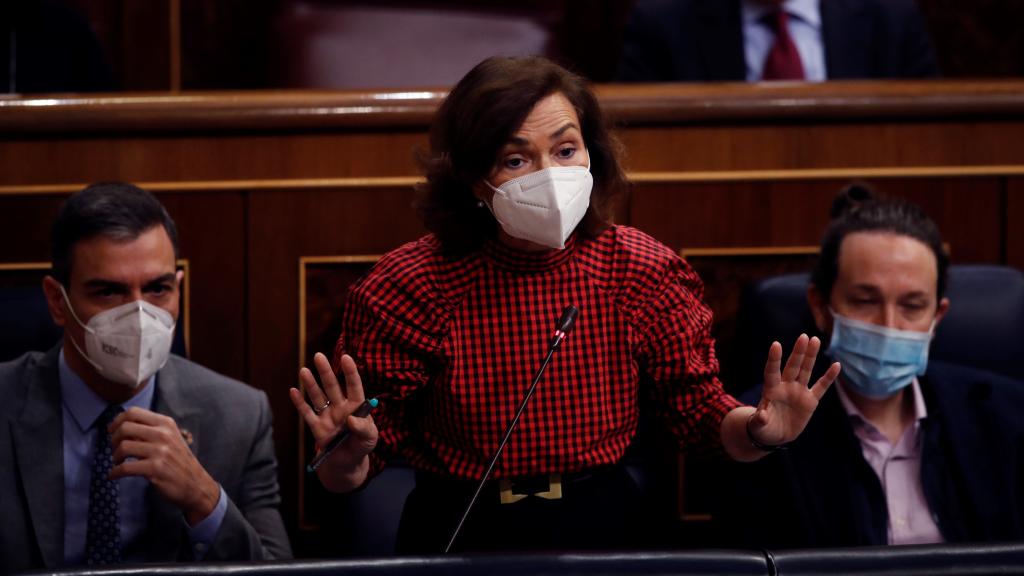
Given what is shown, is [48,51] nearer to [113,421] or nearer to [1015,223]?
[113,421]

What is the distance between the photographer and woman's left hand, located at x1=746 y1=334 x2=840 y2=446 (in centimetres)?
103

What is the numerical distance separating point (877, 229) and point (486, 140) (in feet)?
1.81

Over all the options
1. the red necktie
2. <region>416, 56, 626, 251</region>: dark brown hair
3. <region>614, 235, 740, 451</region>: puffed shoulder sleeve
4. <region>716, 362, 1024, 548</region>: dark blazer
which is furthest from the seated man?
the red necktie

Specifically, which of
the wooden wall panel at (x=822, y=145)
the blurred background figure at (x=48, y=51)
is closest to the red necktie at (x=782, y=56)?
the wooden wall panel at (x=822, y=145)

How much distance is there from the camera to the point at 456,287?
1.09m

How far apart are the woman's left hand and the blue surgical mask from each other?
32 centimetres

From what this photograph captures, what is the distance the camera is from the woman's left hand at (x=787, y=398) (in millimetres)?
1030

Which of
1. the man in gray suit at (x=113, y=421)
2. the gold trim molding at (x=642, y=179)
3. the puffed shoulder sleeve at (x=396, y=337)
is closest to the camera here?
the puffed shoulder sleeve at (x=396, y=337)

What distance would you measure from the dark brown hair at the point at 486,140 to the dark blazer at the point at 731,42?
29.3 inches

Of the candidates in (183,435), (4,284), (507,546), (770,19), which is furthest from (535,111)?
(770,19)

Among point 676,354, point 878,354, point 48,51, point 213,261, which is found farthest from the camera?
point 48,51

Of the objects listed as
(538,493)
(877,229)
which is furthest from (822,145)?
(538,493)

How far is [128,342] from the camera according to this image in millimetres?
1215

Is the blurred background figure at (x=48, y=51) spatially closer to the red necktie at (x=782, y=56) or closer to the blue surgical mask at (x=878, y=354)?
the red necktie at (x=782, y=56)
